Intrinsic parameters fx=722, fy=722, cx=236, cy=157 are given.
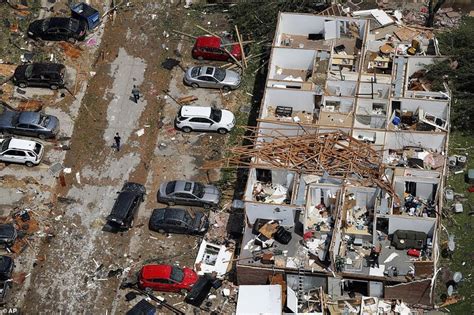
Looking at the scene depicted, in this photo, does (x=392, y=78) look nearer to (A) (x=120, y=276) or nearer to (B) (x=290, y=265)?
A: (B) (x=290, y=265)

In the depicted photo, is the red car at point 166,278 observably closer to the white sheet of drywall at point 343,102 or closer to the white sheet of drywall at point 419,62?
the white sheet of drywall at point 343,102

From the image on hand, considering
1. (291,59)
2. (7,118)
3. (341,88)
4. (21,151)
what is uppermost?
(291,59)

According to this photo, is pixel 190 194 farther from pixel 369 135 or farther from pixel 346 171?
pixel 369 135


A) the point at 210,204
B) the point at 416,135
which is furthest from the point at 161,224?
the point at 416,135

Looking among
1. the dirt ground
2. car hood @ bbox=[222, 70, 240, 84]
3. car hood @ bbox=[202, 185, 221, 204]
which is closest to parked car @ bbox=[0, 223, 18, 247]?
the dirt ground

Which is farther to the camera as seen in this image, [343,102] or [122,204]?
[343,102]

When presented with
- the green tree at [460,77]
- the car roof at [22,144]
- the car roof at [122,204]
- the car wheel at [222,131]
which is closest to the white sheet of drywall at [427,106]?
the green tree at [460,77]

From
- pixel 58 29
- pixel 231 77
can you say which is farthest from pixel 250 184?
pixel 58 29
